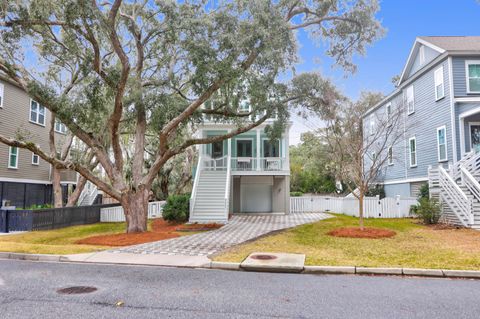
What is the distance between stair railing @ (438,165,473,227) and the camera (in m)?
13.0

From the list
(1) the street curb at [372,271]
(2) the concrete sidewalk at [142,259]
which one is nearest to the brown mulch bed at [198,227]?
(2) the concrete sidewalk at [142,259]

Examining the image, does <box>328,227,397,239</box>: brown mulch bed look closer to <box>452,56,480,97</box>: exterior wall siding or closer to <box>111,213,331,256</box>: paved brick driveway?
<box>111,213,331,256</box>: paved brick driveway

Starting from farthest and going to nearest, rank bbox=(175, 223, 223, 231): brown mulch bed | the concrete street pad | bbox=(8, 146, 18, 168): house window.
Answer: bbox=(8, 146, 18, 168): house window
bbox=(175, 223, 223, 231): brown mulch bed
the concrete street pad

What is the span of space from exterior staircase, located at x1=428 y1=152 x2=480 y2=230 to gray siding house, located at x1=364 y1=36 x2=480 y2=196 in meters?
1.27

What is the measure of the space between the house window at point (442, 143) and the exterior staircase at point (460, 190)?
1.59 m

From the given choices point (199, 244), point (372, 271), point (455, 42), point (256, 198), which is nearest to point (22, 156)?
point (256, 198)

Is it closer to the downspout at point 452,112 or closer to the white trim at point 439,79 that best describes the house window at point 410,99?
the white trim at point 439,79

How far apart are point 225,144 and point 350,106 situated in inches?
401

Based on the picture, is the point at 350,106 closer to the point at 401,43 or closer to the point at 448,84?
the point at 448,84

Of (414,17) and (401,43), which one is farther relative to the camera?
(401,43)

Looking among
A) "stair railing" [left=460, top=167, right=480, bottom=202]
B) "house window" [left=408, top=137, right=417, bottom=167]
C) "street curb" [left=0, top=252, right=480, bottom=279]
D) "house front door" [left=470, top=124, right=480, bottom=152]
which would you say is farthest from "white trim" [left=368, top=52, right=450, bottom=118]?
"street curb" [left=0, top=252, right=480, bottom=279]

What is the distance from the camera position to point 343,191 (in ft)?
114

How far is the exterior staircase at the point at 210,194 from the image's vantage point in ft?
54.2

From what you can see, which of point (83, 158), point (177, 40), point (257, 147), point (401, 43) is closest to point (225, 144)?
point (257, 147)
